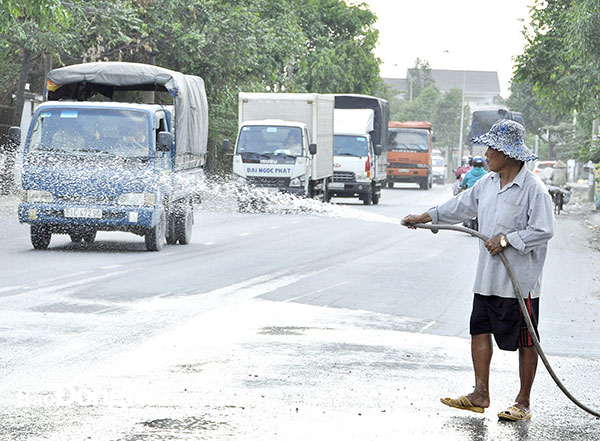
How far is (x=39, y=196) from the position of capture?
17281 mm

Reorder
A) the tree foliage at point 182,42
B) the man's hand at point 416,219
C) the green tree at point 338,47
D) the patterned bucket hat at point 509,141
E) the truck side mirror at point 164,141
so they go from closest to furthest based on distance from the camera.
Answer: the patterned bucket hat at point 509,141
the man's hand at point 416,219
the truck side mirror at point 164,141
the tree foliage at point 182,42
the green tree at point 338,47

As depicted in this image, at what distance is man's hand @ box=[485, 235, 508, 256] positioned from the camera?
6.66 meters

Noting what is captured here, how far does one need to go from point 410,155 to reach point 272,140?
30.3m

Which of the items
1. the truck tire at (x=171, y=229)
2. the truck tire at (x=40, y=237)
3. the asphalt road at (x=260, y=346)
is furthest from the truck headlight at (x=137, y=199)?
the truck tire at (x=171, y=229)

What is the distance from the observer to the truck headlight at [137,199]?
17.4m

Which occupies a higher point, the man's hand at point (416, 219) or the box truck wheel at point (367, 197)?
the man's hand at point (416, 219)

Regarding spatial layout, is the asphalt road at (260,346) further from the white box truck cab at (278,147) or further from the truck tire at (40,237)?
the white box truck cab at (278,147)

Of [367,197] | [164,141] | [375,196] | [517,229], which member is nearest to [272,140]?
[367,197]

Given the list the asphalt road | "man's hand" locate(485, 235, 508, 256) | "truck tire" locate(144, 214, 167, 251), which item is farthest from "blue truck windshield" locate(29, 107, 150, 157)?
"man's hand" locate(485, 235, 508, 256)

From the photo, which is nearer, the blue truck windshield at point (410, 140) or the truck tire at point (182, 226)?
the truck tire at point (182, 226)

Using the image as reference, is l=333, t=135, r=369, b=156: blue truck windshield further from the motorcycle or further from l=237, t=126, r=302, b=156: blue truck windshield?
l=237, t=126, r=302, b=156: blue truck windshield

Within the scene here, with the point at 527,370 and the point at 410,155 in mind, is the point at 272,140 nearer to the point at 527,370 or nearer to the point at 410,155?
the point at 527,370

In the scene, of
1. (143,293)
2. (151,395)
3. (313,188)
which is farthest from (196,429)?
(313,188)

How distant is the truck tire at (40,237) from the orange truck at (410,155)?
42.8 m
